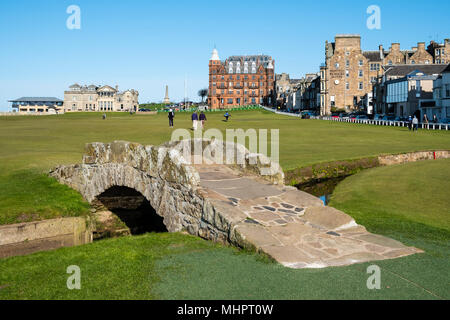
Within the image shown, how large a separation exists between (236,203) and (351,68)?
4000 inches

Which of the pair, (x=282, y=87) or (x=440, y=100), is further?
(x=282, y=87)

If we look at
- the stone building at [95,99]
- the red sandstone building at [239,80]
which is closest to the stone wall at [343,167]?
the red sandstone building at [239,80]

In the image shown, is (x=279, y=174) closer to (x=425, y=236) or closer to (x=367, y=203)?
(x=367, y=203)

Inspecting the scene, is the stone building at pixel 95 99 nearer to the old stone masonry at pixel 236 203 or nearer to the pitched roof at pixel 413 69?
the pitched roof at pixel 413 69

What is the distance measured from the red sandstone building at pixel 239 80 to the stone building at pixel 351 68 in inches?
2361

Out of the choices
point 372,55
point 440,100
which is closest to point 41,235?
point 440,100

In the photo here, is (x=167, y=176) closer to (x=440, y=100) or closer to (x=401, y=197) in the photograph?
(x=401, y=197)

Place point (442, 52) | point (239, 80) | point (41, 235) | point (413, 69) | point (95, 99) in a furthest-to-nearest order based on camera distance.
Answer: point (95, 99)
point (239, 80)
point (442, 52)
point (413, 69)
point (41, 235)

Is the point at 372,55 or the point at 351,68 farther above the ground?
the point at 372,55

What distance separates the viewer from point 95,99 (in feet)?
603

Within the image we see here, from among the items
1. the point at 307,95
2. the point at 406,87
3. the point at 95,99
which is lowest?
the point at 406,87

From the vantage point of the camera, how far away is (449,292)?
639cm
